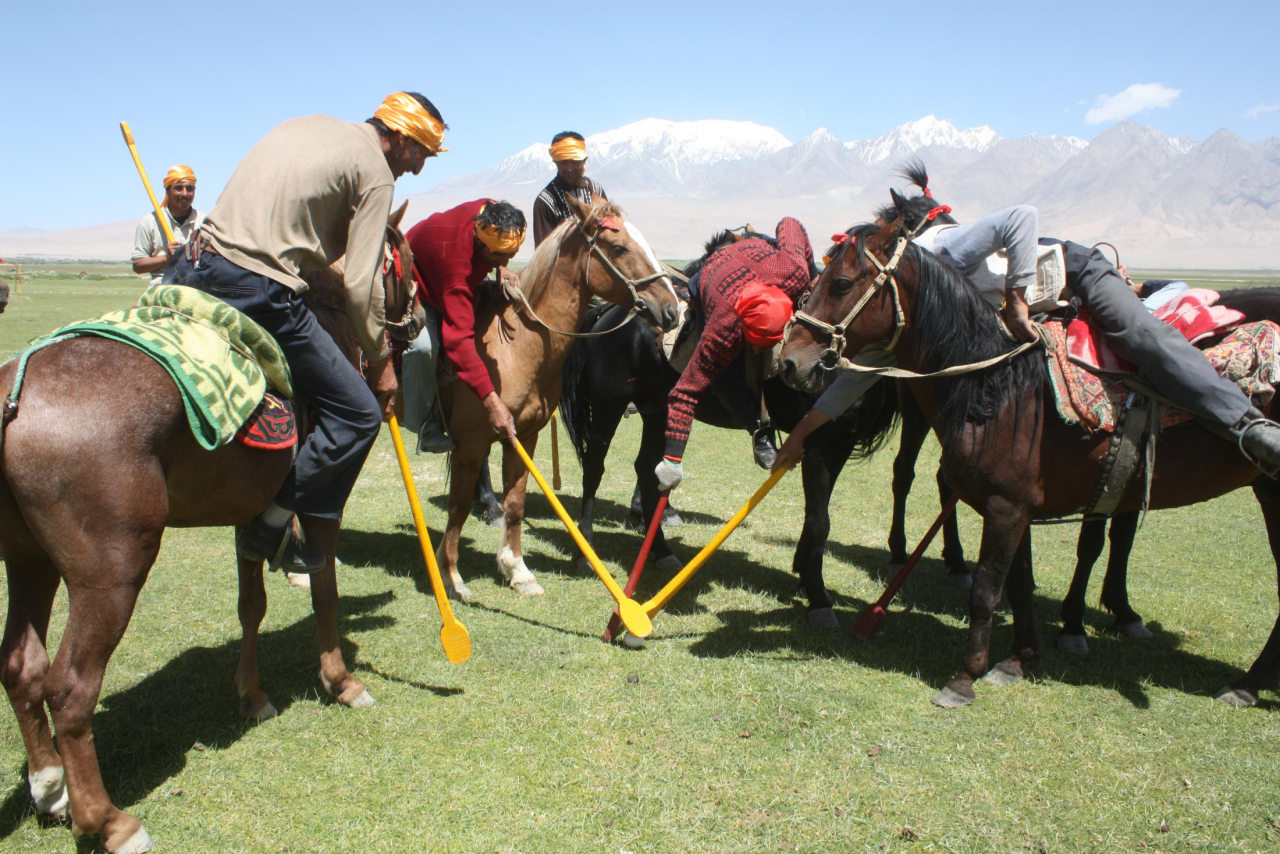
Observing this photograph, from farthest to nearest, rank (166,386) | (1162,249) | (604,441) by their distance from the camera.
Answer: (1162,249), (604,441), (166,386)

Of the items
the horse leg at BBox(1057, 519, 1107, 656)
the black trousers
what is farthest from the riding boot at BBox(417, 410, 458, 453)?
the horse leg at BBox(1057, 519, 1107, 656)

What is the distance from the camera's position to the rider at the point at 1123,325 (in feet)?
12.4

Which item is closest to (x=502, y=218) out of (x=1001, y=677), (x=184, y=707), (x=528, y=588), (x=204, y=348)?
(x=204, y=348)

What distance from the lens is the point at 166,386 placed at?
9.48ft

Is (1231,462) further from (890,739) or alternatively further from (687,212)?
(687,212)

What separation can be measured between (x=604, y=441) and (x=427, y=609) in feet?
6.11

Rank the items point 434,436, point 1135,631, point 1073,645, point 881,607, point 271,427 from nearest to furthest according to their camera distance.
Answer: point 271,427 → point 1073,645 → point 881,607 → point 1135,631 → point 434,436

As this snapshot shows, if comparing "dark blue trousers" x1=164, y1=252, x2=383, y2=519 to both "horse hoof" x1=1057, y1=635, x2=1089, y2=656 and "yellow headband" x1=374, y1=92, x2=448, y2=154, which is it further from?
"horse hoof" x1=1057, y1=635, x2=1089, y2=656

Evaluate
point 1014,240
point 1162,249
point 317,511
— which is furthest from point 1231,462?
point 1162,249

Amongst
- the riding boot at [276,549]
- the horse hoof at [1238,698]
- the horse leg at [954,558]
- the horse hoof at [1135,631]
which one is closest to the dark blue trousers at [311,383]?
the riding boot at [276,549]

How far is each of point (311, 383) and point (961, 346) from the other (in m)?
2.93

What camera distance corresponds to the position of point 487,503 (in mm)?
7555

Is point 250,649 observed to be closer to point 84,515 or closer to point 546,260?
point 84,515

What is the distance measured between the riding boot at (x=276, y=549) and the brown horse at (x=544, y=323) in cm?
163
